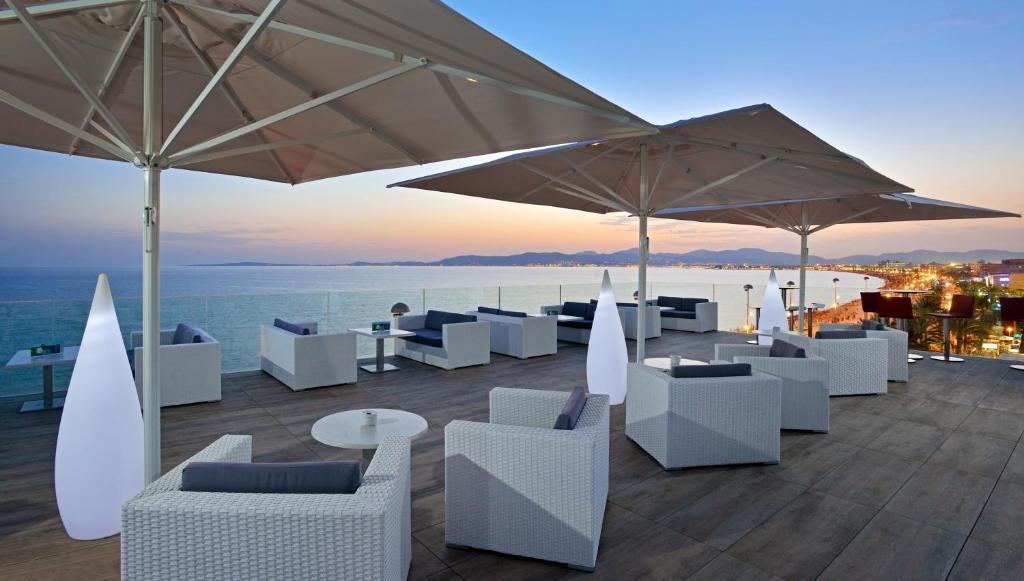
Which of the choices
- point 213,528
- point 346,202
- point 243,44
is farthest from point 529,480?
point 346,202

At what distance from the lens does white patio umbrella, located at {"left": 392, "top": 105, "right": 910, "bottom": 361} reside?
367cm

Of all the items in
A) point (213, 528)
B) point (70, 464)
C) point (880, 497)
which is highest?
point (213, 528)

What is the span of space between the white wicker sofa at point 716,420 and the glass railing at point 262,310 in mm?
5484

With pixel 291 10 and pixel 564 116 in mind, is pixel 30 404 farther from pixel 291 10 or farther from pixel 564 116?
pixel 564 116

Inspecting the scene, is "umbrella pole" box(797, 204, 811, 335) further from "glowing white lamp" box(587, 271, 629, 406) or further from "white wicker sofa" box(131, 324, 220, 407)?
"white wicker sofa" box(131, 324, 220, 407)

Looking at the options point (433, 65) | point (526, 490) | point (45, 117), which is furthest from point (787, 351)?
point (45, 117)

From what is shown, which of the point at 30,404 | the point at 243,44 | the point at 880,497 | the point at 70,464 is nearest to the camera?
the point at 243,44

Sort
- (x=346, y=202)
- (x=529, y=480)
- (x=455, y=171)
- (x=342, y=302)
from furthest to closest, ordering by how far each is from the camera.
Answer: (x=346, y=202), (x=342, y=302), (x=455, y=171), (x=529, y=480)

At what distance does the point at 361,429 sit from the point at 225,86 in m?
2.52

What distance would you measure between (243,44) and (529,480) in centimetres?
233

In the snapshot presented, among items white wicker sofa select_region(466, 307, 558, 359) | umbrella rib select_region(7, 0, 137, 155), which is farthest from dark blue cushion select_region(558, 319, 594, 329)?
→ umbrella rib select_region(7, 0, 137, 155)

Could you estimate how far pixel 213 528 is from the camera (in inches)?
68.7

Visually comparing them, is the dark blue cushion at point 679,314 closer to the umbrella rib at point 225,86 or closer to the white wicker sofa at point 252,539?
the umbrella rib at point 225,86

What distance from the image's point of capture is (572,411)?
285cm
